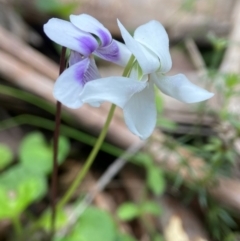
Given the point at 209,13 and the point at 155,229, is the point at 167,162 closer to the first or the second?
the point at 155,229

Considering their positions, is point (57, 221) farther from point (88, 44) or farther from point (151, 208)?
point (88, 44)

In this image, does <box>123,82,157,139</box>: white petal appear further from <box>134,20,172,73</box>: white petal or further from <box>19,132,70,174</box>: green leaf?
<box>19,132,70,174</box>: green leaf

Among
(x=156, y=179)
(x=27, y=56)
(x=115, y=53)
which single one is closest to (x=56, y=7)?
(x=27, y=56)

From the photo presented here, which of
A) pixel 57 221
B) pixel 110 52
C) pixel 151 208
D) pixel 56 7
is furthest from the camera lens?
pixel 56 7

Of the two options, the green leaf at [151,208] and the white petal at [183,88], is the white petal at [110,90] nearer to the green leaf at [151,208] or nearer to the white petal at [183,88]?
the white petal at [183,88]

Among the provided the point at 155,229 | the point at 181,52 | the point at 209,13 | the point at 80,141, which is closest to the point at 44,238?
the point at 155,229

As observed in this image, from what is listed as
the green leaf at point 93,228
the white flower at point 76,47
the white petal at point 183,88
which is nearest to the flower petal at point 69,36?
the white flower at point 76,47

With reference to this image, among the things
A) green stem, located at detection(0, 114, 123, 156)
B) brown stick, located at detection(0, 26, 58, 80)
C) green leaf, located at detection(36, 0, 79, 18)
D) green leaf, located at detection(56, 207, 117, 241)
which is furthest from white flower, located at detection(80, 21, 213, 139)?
green leaf, located at detection(36, 0, 79, 18)
